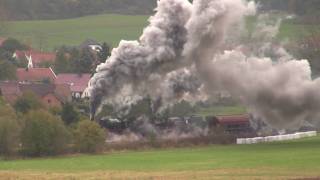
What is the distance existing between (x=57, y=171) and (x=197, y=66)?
93.4ft

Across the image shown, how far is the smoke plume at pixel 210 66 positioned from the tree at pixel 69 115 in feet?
8.64

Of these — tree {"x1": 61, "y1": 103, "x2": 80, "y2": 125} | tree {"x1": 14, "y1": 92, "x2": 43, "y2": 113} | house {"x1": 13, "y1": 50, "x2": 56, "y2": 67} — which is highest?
house {"x1": 13, "y1": 50, "x2": 56, "y2": 67}

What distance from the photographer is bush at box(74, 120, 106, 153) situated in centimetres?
8100

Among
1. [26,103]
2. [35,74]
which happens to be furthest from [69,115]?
[35,74]

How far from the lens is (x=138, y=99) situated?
296 ft

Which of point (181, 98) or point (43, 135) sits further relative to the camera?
point (181, 98)

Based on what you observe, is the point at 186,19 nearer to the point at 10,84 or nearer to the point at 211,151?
the point at 211,151

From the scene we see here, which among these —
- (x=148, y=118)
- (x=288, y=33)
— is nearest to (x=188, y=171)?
(x=148, y=118)

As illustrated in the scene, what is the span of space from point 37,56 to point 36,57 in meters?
0.47

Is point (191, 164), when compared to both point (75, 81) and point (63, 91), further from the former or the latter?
point (75, 81)

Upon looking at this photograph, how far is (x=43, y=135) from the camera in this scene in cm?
8000

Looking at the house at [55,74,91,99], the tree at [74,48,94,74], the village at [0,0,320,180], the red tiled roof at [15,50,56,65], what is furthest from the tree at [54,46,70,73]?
the village at [0,0,320,180]

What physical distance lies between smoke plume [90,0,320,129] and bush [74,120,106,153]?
520 cm

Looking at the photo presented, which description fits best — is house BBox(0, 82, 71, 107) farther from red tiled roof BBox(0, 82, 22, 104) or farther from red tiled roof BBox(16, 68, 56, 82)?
red tiled roof BBox(16, 68, 56, 82)
